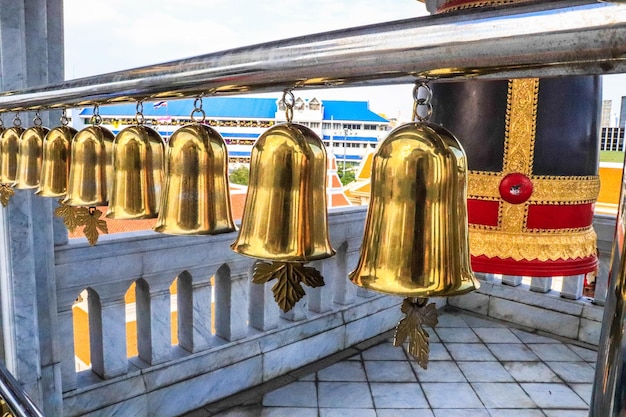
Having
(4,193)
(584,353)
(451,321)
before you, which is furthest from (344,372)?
(4,193)

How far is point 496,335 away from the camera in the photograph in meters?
4.80

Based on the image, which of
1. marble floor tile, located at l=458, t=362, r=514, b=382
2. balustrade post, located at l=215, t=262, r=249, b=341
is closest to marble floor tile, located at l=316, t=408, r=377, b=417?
balustrade post, located at l=215, t=262, r=249, b=341

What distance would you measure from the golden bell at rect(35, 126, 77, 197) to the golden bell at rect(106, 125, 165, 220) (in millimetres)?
439

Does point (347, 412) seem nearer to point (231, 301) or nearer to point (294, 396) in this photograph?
point (294, 396)

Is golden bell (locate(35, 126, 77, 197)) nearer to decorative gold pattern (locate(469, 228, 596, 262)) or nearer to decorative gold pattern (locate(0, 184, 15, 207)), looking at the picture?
decorative gold pattern (locate(0, 184, 15, 207))

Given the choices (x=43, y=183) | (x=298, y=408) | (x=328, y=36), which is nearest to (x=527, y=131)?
(x=328, y=36)

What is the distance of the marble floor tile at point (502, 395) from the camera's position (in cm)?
356

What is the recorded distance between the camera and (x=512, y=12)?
61cm

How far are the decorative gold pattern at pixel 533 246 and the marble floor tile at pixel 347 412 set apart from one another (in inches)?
69.7

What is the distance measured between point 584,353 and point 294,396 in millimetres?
2577

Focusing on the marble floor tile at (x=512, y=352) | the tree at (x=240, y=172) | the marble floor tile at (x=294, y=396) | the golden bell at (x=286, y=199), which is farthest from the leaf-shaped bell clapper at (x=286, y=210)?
the tree at (x=240, y=172)

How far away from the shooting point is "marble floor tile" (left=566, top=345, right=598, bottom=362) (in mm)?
4352

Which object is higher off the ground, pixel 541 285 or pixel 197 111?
pixel 197 111

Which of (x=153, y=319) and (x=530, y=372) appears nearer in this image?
(x=153, y=319)
